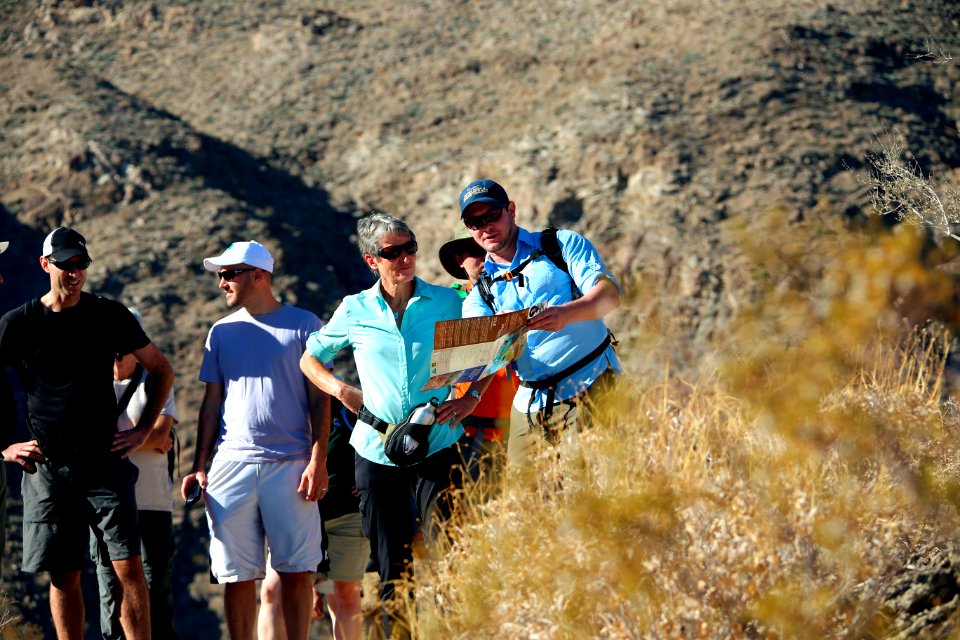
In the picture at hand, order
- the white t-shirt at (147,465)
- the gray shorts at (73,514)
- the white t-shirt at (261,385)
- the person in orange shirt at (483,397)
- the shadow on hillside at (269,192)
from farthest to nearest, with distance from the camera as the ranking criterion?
the shadow on hillside at (269,192), the white t-shirt at (147,465), the person in orange shirt at (483,397), the white t-shirt at (261,385), the gray shorts at (73,514)

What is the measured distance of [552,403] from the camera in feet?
15.6

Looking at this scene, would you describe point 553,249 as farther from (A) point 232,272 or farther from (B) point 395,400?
(A) point 232,272

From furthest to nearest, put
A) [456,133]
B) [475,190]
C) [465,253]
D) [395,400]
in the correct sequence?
[456,133] → [465,253] → [475,190] → [395,400]

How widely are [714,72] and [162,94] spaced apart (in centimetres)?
1305

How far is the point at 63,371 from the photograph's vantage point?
5027mm

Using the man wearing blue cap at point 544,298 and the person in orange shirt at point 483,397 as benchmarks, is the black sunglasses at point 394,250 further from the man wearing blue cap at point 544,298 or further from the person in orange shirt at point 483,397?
the person in orange shirt at point 483,397

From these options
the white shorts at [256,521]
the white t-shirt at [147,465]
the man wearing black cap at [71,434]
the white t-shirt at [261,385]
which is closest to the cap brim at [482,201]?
the white t-shirt at [261,385]

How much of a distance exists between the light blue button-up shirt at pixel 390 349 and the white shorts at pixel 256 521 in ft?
1.74

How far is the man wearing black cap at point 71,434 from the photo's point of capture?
5023 millimetres

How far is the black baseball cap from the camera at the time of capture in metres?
5.04

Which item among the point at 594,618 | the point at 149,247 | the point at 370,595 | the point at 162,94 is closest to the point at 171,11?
the point at 162,94

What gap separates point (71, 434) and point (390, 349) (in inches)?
65.3

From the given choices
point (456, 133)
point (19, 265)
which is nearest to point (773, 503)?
point (19, 265)

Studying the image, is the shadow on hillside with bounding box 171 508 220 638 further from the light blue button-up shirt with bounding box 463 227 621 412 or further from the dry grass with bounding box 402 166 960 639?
Result: the dry grass with bounding box 402 166 960 639
